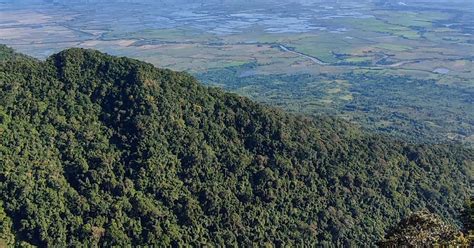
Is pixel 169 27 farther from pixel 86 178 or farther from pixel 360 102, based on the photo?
pixel 86 178

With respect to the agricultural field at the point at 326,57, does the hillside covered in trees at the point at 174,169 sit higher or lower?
higher

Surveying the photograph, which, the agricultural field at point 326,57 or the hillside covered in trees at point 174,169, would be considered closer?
the hillside covered in trees at point 174,169

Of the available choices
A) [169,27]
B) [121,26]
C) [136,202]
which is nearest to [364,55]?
[169,27]

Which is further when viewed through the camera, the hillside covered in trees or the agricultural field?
the agricultural field

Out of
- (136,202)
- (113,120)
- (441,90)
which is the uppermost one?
(113,120)

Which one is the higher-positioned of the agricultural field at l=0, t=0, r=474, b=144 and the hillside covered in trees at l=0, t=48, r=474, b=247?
the hillside covered in trees at l=0, t=48, r=474, b=247
